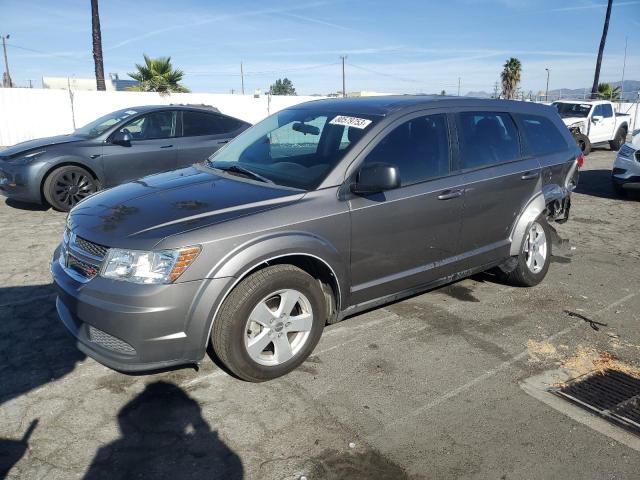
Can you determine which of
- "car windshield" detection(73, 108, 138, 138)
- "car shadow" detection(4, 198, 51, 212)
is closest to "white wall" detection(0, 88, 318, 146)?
"car shadow" detection(4, 198, 51, 212)

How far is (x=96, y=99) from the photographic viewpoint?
1791cm

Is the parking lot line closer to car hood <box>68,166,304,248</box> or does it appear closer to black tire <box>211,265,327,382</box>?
black tire <box>211,265,327,382</box>

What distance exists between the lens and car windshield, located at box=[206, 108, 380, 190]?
3654 millimetres

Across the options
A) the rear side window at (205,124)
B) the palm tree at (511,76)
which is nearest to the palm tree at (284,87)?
the palm tree at (511,76)

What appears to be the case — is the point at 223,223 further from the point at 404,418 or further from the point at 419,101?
the point at 419,101

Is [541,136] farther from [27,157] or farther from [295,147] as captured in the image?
[27,157]

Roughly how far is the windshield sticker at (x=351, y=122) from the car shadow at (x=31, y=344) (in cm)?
250

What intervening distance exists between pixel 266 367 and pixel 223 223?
3.17 ft

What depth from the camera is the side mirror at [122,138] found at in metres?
7.91

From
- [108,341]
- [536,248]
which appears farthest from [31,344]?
[536,248]

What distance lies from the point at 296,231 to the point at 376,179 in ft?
2.07

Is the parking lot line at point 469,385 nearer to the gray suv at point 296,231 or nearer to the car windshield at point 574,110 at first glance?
the gray suv at point 296,231

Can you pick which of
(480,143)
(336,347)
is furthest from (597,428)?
(480,143)

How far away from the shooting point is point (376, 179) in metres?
3.38
